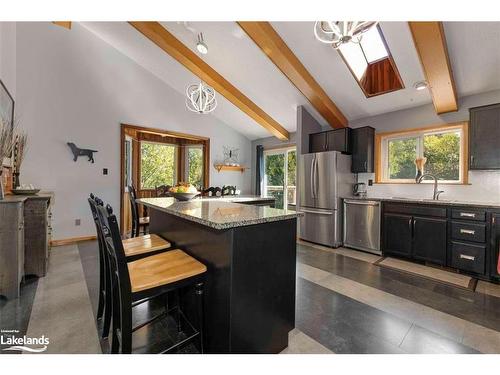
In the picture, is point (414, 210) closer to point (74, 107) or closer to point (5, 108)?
point (5, 108)

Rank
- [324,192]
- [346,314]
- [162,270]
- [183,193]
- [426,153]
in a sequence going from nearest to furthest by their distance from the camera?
[162,270] → [346,314] → [183,193] → [426,153] → [324,192]

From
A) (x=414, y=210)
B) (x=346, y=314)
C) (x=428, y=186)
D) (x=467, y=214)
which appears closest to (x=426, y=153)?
(x=428, y=186)

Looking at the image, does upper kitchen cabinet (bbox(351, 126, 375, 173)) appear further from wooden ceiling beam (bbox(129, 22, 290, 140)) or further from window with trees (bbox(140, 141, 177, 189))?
window with trees (bbox(140, 141, 177, 189))

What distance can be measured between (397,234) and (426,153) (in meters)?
1.45

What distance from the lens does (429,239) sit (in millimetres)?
3162

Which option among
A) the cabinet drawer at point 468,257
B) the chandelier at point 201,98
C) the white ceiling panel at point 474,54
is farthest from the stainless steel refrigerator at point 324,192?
the chandelier at point 201,98

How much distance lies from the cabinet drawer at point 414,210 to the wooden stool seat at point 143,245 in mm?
3290

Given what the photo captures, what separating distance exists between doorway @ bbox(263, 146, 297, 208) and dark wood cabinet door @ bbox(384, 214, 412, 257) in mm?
2569

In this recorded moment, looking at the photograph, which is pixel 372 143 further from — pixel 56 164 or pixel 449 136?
pixel 56 164

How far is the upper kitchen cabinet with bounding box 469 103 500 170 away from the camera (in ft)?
9.53

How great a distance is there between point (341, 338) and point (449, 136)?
358 cm

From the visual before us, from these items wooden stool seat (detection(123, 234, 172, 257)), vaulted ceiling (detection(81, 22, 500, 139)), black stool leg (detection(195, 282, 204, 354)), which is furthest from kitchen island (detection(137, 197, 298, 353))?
vaulted ceiling (detection(81, 22, 500, 139))

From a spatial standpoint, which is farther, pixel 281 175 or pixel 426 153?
pixel 281 175
